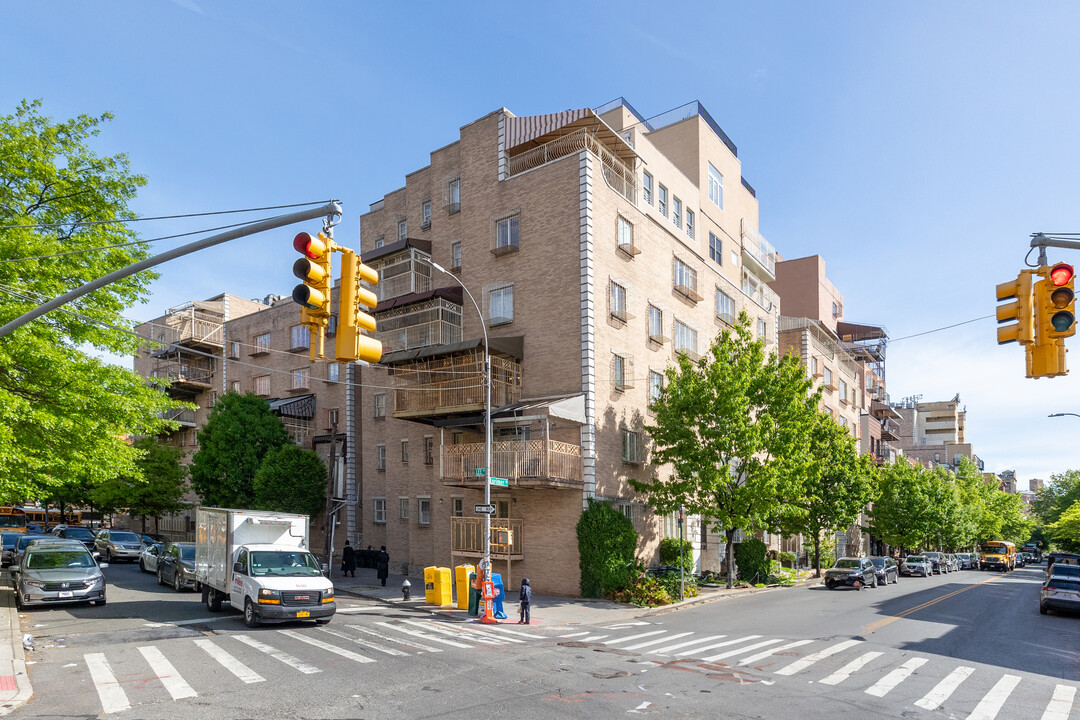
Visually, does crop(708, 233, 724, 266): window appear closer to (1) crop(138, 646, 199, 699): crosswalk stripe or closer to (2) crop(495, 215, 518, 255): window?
(2) crop(495, 215, 518, 255): window

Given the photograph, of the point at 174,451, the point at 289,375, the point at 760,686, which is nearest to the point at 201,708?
the point at 760,686

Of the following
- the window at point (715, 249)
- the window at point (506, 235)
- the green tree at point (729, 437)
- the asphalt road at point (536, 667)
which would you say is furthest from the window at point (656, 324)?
the asphalt road at point (536, 667)

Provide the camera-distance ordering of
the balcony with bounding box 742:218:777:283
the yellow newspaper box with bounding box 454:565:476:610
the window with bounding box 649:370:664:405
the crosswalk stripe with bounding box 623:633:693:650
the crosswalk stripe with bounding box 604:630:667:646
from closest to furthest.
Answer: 1. the crosswalk stripe with bounding box 623:633:693:650
2. the crosswalk stripe with bounding box 604:630:667:646
3. the yellow newspaper box with bounding box 454:565:476:610
4. the window with bounding box 649:370:664:405
5. the balcony with bounding box 742:218:777:283

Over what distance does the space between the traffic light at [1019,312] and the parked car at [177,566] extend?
24825 millimetres

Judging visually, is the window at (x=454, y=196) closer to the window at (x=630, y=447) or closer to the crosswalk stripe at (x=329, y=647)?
the window at (x=630, y=447)

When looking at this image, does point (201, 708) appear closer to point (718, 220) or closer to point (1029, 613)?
point (1029, 613)

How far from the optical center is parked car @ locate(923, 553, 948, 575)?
56475mm

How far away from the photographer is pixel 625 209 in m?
31.7

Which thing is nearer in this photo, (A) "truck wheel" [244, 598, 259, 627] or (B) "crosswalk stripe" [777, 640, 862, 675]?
(B) "crosswalk stripe" [777, 640, 862, 675]

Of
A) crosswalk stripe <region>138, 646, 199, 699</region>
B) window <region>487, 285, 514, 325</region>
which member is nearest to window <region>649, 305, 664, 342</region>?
window <region>487, 285, 514, 325</region>

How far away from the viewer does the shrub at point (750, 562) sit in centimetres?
3556

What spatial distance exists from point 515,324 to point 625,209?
6.72 meters

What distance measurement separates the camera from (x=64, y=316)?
785 inches

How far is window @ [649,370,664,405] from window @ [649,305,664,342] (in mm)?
1501
